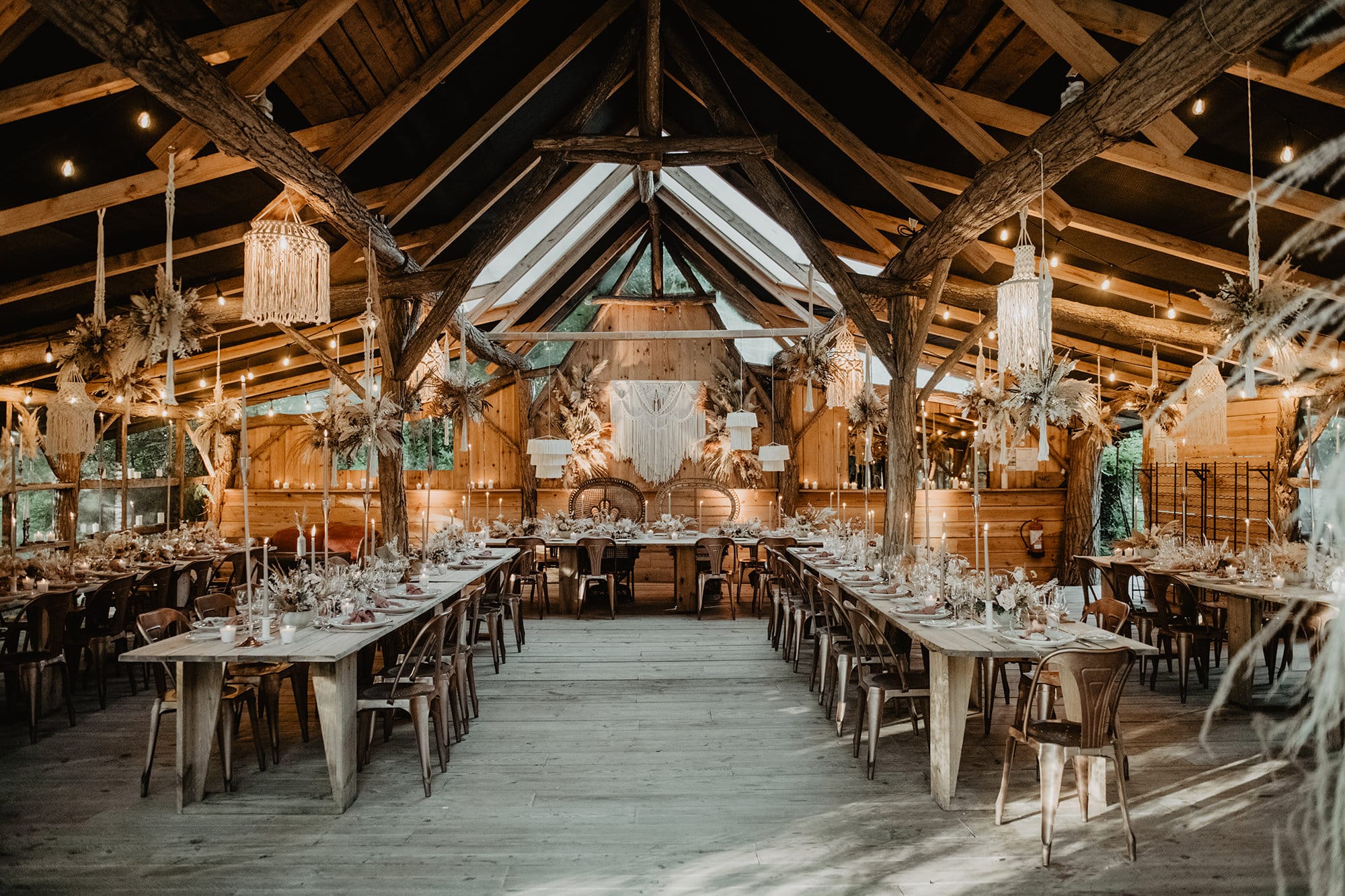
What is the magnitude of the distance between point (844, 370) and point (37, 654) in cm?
768

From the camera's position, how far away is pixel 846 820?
4.36 metres

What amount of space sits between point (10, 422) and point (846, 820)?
9.18m

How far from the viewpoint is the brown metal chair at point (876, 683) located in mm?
5004

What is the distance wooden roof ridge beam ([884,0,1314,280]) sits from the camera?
3.32 meters

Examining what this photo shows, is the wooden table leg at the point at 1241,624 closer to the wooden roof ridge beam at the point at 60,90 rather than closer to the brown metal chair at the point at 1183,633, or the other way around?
the brown metal chair at the point at 1183,633

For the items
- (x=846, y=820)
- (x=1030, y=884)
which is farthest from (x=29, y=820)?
(x=1030, y=884)

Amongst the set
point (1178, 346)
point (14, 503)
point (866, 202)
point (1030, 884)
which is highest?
point (866, 202)

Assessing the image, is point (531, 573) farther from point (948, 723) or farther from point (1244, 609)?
point (1244, 609)

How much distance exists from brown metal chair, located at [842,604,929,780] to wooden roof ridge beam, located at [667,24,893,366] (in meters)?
3.16

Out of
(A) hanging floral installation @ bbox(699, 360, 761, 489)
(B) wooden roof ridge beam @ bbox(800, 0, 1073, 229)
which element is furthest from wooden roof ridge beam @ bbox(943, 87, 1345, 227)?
(A) hanging floral installation @ bbox(699, 360, 761, 489)

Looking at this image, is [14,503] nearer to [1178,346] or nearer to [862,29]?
[862,29]

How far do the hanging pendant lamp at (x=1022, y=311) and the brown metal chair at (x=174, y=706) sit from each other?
4899 millimetres

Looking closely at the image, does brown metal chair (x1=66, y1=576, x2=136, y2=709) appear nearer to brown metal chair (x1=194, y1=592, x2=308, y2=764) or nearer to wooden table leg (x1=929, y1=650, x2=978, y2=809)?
brown metal chair (x1=194, y1=592, x2=308, y2=764)

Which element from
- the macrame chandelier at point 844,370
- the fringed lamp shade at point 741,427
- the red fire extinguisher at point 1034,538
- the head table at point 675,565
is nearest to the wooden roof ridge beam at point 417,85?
the macrame chandelier at point 844,370
